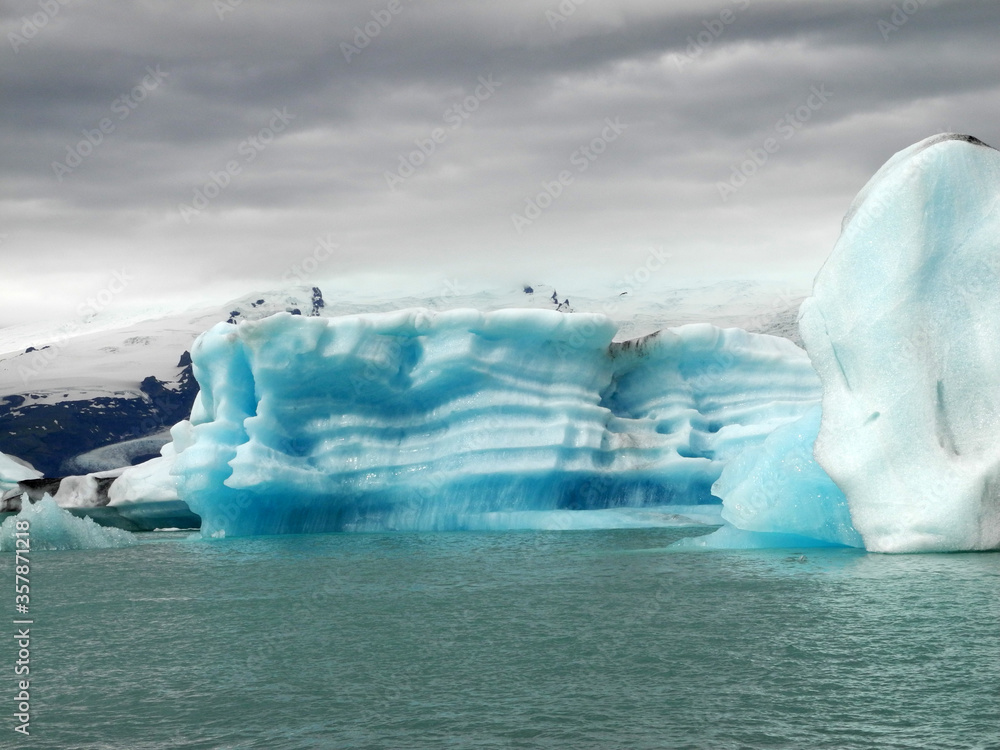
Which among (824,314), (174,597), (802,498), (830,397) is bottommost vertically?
(174,597)

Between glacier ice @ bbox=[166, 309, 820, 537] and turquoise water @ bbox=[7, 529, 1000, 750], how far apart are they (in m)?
4.97

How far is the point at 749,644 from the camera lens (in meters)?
5.51

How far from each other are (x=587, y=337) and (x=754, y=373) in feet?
10.2

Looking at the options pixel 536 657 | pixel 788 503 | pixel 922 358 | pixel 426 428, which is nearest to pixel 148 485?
pixel 426 428

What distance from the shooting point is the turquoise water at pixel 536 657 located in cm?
416

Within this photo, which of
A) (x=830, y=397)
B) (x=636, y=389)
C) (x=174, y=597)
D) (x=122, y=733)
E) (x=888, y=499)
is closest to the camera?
(x=122, y=733)

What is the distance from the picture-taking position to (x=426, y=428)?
14875 mm

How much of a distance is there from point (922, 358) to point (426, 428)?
7336mm

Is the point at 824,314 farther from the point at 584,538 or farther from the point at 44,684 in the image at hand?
the point at 44,684

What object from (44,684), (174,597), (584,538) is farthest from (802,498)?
(44,684)

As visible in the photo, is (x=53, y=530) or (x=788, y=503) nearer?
(x=788, y=503)

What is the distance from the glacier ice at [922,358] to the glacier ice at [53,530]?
964cm

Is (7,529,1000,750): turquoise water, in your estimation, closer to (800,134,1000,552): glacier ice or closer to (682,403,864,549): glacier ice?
(800,134,1000,552): glacier ice

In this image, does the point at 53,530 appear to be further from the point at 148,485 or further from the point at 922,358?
the point at 922,358
